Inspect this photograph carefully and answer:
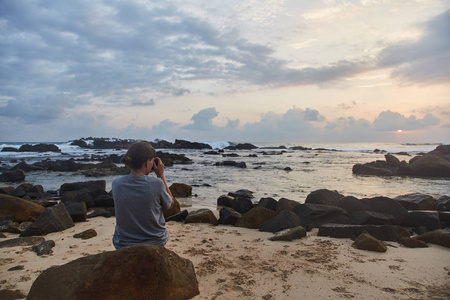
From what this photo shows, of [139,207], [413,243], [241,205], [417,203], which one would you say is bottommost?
[241,205]

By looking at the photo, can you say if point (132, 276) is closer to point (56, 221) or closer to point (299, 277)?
point (299, 277)

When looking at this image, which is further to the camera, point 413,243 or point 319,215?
point 319,215

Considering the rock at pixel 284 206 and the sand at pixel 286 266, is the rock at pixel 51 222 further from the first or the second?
the rock at pixel 284 206

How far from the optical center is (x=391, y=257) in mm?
4363

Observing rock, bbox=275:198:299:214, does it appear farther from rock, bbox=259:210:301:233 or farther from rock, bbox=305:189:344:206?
rock, bbox=259:210:301:233

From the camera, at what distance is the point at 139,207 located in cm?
288

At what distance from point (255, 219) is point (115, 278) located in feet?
14.1

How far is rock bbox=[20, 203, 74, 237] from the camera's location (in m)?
5.80

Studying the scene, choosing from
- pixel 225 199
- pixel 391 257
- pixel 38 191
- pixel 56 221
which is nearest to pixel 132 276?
pixel 391 257

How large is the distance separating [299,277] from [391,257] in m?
1.72

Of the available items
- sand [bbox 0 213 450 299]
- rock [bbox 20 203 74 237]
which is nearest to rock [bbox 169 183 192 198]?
rock [bbox 20 203 74 237]

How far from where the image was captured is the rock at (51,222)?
580 centimetres

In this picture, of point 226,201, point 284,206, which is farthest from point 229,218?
point 226,201

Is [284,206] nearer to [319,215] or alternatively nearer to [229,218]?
[319,215]
